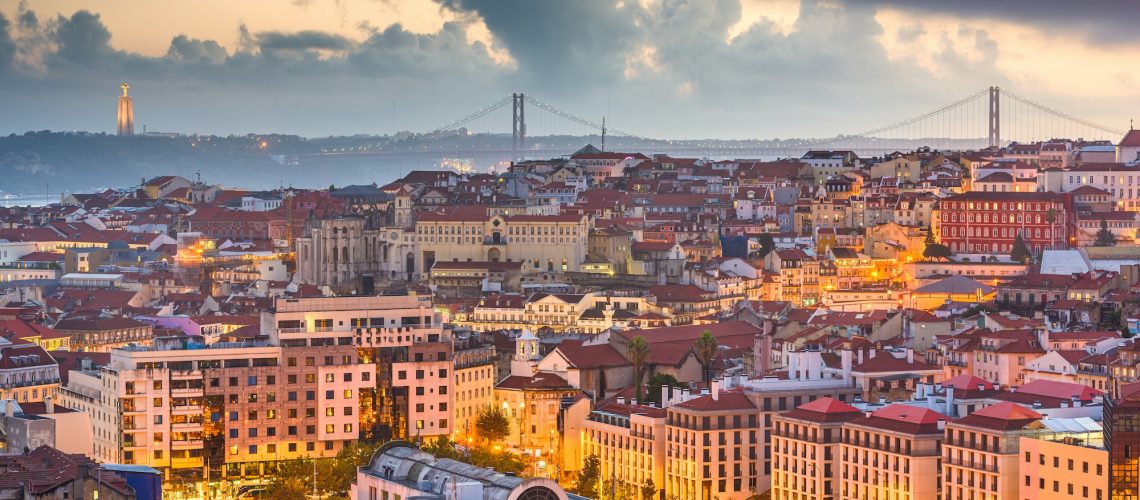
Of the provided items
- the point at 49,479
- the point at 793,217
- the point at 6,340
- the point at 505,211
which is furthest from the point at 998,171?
the point at 49,479

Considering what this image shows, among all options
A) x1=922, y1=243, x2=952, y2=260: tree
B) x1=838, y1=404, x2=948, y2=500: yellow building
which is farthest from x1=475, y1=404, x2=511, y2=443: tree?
x1=922, y1=243, x2=952, y2=260: tree

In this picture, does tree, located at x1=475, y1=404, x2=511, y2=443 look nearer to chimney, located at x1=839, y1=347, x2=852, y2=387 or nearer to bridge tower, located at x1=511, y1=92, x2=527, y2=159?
chimney, located at x1=839, y1=347, x2=852, y2=387

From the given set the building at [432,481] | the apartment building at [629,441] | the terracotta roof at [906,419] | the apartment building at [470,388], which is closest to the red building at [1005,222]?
the apartment building at [470,388]

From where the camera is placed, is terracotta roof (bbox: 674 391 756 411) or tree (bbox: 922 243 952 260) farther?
tree (bbox: 922 243 952 260)

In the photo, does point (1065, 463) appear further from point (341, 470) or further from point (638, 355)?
point (638, 355)

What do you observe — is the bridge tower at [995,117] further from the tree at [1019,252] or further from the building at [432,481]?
the building at [432,481]

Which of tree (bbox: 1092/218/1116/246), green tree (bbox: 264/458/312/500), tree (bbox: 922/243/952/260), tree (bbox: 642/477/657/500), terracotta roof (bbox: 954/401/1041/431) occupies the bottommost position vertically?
tree (bbox: 642/477/657/500)

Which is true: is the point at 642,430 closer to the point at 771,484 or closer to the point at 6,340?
the point at 771,484
